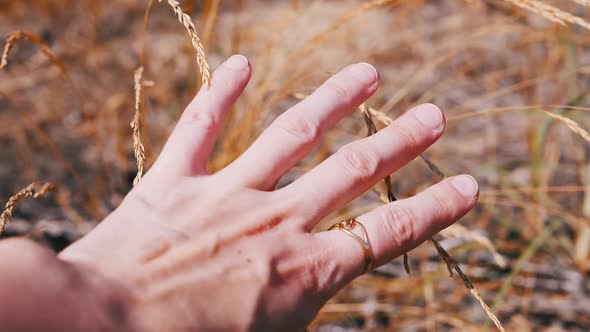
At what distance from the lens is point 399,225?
0.90 meters

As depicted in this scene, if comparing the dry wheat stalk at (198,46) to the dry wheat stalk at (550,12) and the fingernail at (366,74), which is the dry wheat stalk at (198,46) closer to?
the fingernail at (366,74)

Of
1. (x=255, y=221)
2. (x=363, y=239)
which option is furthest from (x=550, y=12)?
(x=255, y=221)

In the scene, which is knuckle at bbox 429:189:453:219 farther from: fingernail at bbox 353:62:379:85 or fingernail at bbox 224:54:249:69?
fingernail at bbox 224:54:249:69

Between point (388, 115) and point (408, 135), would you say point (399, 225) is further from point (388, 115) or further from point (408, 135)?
point (388, 115)

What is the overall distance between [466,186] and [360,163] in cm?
18

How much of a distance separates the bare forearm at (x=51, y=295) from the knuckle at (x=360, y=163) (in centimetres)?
38

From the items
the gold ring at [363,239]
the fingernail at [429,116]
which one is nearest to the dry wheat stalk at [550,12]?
A: the fingernail at [429,116]

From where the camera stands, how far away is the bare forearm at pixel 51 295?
64 cm

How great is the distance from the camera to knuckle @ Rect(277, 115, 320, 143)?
3.04 ft

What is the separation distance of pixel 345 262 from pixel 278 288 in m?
0.12

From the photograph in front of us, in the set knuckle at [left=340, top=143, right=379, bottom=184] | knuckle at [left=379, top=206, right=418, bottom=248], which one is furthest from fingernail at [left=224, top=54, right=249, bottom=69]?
knuckle at [left=379, top=206, right=418, bottom=248]

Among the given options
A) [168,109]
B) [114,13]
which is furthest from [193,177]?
[114,13]

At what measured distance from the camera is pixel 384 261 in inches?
35.8

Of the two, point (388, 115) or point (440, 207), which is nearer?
point (440, 207)
